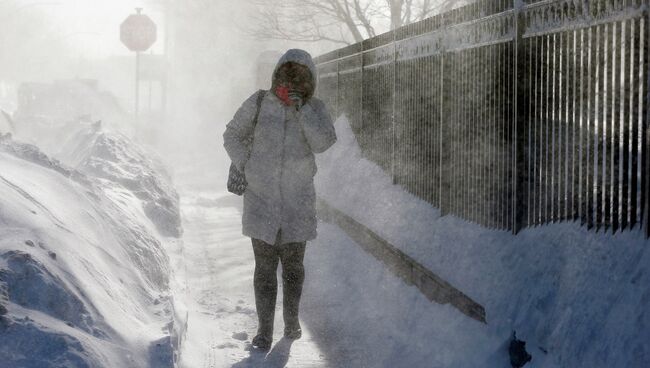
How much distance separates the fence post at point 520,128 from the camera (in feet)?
18.4

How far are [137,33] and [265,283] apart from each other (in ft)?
70.1

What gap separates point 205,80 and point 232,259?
39.4 metres

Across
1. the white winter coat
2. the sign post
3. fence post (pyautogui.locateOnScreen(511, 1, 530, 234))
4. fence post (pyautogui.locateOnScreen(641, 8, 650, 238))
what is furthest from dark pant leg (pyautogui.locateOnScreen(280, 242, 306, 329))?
the sign post

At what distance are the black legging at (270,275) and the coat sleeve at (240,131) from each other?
0.62 m

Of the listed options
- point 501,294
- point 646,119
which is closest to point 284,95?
point 501,294

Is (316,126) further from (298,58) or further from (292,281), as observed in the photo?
(292,281)

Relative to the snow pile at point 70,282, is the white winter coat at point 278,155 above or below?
above

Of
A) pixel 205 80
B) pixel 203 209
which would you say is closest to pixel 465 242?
pixel 203 209

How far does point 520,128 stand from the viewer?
567cm

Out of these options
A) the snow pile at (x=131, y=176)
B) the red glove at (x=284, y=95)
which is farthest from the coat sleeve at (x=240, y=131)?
A: the snow pile at (x=131, y=176)

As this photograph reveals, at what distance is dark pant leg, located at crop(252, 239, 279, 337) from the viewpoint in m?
5.45

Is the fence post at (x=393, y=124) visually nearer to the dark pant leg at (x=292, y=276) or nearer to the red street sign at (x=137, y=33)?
the dark pant leg at (x=292, y=276)

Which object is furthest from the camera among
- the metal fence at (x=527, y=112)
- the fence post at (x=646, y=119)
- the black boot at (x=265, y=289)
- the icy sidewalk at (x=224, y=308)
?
the black boot at (x=265, y=289)

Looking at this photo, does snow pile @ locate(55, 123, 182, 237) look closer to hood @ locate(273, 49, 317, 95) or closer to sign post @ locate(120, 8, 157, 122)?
hood @ locate(273, 49, 317, 95)
